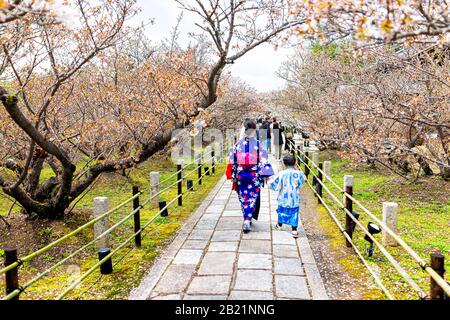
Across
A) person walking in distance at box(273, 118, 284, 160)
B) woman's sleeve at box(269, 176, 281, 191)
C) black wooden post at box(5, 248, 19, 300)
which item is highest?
person walking in distance at box(273, 118, 284, 160)

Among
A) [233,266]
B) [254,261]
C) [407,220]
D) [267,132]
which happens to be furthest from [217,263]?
[267,132]

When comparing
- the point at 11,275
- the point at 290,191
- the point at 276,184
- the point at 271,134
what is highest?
the point at 271,134

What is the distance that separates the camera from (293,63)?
23062mm

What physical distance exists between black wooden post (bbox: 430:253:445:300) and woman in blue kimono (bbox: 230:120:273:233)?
3.89 metres

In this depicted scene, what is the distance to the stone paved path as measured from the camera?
176 inches

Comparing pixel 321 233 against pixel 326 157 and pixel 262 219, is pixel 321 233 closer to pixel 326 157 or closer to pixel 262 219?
pixel 262 219

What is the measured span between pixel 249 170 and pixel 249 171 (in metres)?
0.02

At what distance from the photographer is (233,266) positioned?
523cm

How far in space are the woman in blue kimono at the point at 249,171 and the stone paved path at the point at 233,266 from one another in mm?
454

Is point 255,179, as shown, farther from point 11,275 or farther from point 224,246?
point 11,275

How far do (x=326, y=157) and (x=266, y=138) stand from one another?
14.7 ft

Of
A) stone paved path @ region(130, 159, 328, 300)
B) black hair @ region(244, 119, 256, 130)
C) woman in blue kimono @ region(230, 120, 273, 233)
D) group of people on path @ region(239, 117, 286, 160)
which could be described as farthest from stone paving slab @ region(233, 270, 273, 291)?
group of people on path @ region(239, 117, 286, 160)

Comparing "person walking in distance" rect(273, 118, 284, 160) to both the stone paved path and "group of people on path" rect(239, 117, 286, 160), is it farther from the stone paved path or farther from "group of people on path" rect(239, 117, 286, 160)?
the stone paved path
